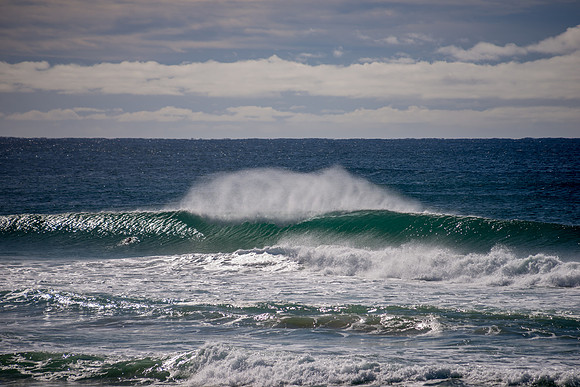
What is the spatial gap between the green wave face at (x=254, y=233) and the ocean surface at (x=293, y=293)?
0.08 metres

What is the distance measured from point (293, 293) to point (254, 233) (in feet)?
28.6

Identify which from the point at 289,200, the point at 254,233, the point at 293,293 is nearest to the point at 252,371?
the point at 293,293

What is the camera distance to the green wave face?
1789 centimetres

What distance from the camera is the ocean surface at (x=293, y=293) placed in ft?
27.7

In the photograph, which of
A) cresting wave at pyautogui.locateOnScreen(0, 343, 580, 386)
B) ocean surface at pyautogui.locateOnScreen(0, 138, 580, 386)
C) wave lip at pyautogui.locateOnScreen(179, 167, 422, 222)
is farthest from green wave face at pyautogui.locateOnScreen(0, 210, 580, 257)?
cresting wave at pyautogui.locateOnScreen(0, 343, 580, 386)

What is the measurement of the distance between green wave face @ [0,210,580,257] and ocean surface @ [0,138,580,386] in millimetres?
83

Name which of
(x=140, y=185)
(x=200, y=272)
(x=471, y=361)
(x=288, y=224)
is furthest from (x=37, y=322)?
(x=140, y=185)

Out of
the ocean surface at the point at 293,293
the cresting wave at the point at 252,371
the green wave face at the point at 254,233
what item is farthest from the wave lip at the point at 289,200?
the cresting wave at the point at 252,371

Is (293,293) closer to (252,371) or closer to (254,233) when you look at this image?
(252,371)

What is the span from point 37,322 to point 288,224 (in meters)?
12.1

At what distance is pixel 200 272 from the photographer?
16172mm

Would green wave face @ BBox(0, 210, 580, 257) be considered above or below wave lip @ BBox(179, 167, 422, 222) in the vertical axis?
below

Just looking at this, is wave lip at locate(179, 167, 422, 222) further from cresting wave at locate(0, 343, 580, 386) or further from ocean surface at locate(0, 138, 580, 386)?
cresting wave at locate(0, 343, 580, 386)

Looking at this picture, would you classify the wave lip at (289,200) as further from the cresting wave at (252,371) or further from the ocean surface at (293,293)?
the cresting wave at (252,371)
